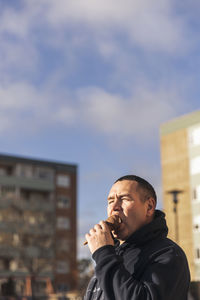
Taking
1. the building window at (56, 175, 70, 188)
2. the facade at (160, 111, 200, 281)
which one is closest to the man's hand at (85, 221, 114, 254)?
the facade at (160, 111, 200, 281)

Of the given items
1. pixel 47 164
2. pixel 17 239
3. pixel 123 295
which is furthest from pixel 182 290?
pixel 47 164

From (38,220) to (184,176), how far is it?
26915 mm

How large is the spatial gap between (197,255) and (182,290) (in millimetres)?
55715

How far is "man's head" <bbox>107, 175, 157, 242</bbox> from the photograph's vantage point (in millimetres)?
3771

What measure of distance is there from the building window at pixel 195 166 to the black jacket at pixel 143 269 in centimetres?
5656

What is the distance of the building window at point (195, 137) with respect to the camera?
197 ft

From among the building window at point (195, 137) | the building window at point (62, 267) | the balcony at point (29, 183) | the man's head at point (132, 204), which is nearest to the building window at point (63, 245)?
the building window at point (62, 267)

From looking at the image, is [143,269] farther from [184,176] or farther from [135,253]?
[184,176]

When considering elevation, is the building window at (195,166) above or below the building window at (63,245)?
above

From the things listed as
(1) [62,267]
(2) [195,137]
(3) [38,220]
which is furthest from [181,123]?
(1) [62,267]

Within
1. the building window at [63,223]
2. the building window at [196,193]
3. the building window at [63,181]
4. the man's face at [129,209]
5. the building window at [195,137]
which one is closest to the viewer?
the man's face at [129,209]

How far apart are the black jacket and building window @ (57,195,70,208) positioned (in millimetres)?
83839

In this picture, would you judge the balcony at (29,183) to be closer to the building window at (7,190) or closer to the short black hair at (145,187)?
the building window at (7,190)

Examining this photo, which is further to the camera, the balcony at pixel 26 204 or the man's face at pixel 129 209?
the balcony at pixel 26 204
